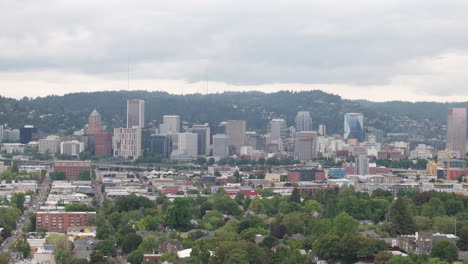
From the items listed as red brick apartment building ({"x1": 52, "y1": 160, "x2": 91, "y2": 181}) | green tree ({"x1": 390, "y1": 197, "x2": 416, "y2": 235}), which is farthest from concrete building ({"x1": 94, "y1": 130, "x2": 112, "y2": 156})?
green tree ({"x1": 390, "y1": 197, "x2": 416, "y2": 235})

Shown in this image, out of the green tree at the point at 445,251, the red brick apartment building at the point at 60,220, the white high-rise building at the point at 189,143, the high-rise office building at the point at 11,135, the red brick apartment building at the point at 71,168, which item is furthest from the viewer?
the high-rise office building at the point at 11,135

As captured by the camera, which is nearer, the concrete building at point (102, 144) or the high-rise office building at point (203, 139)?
the concrete building at point (102, 144)

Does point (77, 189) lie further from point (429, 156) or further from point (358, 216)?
point (429, 156)

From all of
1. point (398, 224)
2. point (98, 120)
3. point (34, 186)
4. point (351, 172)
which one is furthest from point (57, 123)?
point (398, 224)

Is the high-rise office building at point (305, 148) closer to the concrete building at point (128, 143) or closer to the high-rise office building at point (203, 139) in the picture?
the high-rise office building at point (203, 139)

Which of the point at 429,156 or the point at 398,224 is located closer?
the point at 398,224

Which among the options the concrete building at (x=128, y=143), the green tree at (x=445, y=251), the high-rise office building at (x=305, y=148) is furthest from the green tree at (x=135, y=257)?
the high-rise office building at (x=305, y=148)

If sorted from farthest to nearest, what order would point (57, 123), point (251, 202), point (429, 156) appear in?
point (57, 123) < point (429, 156) < point (251, 202)
